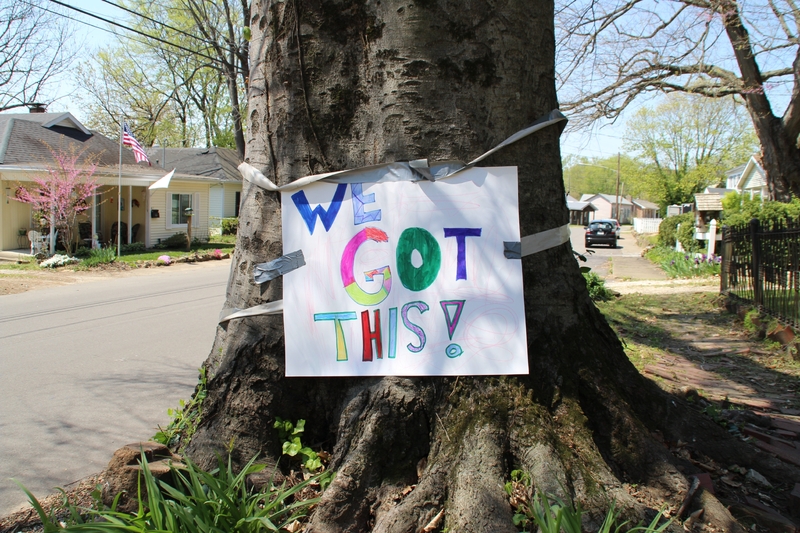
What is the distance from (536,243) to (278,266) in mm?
1315

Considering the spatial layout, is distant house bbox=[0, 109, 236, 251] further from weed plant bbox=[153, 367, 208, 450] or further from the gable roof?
the gable roof

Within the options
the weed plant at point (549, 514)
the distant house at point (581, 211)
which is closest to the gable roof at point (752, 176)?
the weed plant at point (549, 514)

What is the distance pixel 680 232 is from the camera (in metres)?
27.0

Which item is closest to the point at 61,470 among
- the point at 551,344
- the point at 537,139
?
the point at 551,344

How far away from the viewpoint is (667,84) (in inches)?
643

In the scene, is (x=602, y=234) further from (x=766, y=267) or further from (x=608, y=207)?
(x=608, y=207)

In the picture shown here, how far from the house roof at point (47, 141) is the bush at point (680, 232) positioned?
23.3m

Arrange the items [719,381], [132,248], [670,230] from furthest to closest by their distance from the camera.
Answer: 1. [670,230]
2. [132,248]
3. [719,381]

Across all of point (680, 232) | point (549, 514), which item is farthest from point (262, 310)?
point (680, 232)

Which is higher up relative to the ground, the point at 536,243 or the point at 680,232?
the point at 680,232

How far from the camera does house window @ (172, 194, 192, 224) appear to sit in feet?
85.1

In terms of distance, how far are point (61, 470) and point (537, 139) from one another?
152 inches

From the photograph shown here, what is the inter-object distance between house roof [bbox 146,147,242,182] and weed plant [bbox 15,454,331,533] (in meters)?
30.2

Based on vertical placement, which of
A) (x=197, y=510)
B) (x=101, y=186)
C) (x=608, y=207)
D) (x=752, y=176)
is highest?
(x=608, y=207)
